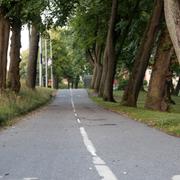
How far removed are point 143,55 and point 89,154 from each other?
20.5 metres

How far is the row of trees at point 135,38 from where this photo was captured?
29203 millimetres

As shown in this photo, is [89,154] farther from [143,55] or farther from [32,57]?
[32,57]

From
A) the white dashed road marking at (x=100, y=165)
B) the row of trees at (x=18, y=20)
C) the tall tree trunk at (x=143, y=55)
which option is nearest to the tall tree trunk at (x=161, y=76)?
the tall tree trunk at (x=143, y=55)

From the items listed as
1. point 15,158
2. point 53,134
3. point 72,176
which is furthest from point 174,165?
point 53,134

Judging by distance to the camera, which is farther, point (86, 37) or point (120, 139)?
point (86, 37)

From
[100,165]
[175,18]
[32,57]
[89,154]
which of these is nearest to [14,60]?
[32,57]

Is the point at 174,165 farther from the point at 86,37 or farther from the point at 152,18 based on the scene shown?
the point at 86,37

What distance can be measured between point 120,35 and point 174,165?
37556mm

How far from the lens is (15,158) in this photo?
11430 millimetres

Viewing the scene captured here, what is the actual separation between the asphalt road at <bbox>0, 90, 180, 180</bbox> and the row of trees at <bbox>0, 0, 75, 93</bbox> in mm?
14986

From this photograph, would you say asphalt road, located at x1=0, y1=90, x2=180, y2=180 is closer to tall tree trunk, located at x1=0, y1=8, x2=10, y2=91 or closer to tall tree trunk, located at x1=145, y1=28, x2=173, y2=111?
tall tree trunk, located at x1=145, y1=28, x2=173, y2=111

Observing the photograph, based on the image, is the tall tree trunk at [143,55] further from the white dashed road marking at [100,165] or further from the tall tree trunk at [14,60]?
the white dashed road marking at [100,165]

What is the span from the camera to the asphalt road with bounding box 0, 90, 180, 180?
9367 millimetres

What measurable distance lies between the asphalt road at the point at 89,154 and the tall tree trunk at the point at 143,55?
42.5 ft
